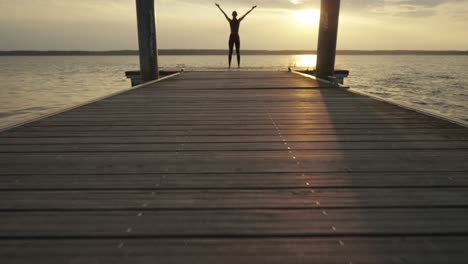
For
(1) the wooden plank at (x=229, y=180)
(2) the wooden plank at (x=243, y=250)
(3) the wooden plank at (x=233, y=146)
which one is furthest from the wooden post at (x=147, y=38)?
(2) the wooden plank at (x=243, y=250)

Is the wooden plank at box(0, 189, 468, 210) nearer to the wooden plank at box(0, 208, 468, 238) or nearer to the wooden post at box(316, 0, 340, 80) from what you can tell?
the wooden plank at box(0, 208, 468, 238)

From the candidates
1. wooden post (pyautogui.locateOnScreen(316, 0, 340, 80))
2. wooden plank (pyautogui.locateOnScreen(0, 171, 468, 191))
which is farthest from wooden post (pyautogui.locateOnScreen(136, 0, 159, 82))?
wooden plank (pyautogui.locateOnScreen(0, 171, 468, 191))

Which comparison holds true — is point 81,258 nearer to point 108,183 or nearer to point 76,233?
point 76,233

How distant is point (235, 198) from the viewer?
6.14 ft

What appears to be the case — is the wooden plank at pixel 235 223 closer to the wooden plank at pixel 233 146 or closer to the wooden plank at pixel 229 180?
the wooden plank at pixel 229 180

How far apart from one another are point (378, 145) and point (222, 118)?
1976 mm

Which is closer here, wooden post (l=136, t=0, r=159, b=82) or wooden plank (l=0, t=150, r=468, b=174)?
wooden plank (l=0, t=150, r=468, b=174)

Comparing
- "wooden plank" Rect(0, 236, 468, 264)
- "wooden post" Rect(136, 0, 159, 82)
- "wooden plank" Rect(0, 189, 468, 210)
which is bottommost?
"wooden plank" Rect(0, 236, 468, 264)

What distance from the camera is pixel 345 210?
1.73 m

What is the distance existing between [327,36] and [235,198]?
8.43 m

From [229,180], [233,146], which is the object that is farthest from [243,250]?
[233,146]

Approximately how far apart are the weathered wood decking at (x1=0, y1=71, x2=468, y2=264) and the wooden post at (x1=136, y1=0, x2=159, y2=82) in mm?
5696

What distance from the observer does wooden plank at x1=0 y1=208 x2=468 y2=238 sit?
1.53 meters

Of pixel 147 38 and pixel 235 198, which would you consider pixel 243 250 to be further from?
pixel 147 38
